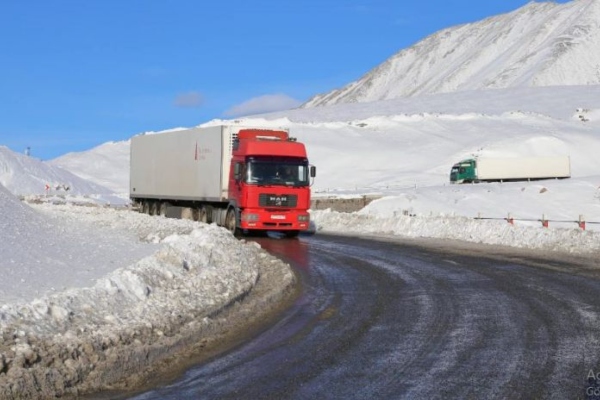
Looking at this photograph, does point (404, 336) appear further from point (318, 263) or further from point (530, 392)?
point (318, 263)

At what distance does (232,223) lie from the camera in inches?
1155

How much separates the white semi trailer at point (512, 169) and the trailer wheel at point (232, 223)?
155 ft

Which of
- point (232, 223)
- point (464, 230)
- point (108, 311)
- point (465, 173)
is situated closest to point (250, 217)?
point (232, 223)

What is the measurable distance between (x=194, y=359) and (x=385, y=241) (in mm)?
19961

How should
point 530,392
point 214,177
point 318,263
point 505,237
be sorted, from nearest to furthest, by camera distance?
point 530,392 → point 318,263 → point 505,237 → point 214,177

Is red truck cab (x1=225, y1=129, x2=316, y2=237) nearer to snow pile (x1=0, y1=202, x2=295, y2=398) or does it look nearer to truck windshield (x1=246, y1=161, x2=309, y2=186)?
truck windshield (x1=246, y1=161, x2=309, y2=186)

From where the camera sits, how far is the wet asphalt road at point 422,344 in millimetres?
7207

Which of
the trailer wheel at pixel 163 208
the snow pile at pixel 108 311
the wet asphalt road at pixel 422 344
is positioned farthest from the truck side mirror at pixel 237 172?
the wet asphalt road at pixel 422 344

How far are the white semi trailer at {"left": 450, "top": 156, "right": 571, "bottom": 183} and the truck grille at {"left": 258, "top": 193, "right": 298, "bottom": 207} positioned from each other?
4805cm

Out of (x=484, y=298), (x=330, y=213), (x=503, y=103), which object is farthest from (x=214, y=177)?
(x=503, y=103)

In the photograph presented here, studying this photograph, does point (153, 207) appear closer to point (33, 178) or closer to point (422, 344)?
point (422, 344)

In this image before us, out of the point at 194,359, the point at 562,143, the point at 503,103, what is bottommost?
the point at 194,359

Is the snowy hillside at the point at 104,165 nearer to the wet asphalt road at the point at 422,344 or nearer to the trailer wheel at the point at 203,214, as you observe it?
the trailer wheel at the point at 203,214

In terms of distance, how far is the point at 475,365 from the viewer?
26.6 ft
